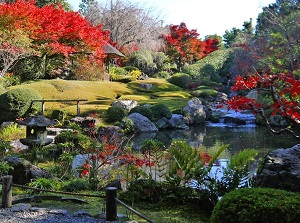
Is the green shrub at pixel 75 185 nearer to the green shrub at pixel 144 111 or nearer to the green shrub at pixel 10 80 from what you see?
the green shrub at pixel 144 111

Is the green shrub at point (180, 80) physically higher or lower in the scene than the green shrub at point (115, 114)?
higher

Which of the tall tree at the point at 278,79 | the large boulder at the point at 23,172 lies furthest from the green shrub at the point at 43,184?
the tall tree at the point at 278,79

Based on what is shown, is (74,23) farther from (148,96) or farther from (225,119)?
(225,119)

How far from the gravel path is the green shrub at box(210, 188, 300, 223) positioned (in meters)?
1.58

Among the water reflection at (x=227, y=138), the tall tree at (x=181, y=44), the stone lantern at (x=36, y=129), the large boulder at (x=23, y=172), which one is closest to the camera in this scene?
the large boulder at (x=23, y=172)

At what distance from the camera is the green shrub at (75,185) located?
250 inches

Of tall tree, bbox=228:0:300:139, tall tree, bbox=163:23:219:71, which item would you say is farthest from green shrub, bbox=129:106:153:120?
tall tree, bbox=163:23:219:71

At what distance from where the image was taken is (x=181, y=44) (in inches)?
1556

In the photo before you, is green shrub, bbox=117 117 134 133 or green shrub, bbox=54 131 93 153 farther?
green shrub, bbox=117 117 134 133

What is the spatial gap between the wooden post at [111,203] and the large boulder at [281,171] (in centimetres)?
220

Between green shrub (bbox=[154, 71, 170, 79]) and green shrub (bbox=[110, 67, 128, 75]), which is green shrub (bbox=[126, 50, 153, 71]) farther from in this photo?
green shrub (bbox=[110, 67, 128, 75])

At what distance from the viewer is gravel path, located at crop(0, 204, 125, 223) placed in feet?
14.6

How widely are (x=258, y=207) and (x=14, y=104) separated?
13.9 metres

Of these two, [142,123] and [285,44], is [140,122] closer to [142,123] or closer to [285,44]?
[142,123]
